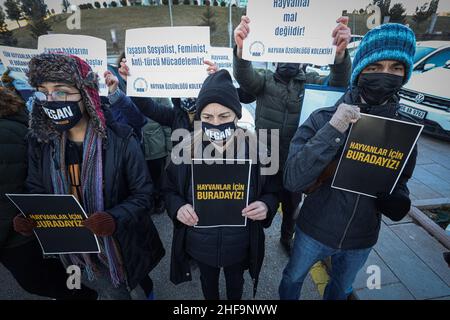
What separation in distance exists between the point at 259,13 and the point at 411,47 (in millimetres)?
988

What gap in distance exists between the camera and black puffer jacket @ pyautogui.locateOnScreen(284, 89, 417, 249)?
134 cm

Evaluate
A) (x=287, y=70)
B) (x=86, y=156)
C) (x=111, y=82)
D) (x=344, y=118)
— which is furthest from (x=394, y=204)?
(x=111, y=82)

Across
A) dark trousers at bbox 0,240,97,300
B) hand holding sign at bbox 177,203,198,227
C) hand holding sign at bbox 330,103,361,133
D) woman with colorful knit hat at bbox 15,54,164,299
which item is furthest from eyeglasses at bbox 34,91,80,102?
hand holding sign at bbox 330,103,361,133

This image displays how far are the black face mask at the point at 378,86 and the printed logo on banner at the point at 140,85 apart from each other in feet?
5.57

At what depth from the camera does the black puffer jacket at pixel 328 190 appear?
1.34 meters

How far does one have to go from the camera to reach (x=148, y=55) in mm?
2102

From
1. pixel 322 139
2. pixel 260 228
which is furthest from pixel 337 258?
pixel 322 139

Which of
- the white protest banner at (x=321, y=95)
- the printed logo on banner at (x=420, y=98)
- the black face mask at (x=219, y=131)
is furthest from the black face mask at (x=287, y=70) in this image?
the printed logo on banner at (x=420, y=98)

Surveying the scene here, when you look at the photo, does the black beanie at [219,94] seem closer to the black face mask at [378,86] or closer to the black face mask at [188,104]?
the black face mask at [188,104]

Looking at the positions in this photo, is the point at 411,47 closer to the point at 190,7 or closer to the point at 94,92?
the point at 94,92

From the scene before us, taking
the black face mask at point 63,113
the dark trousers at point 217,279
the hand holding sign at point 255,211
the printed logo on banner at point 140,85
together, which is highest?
the printed logo on banner at point 140,85

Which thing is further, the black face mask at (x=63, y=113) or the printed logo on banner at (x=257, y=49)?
the printed logo on banner at (x=257, y=49)

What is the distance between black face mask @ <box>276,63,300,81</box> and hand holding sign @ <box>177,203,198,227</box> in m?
1.49

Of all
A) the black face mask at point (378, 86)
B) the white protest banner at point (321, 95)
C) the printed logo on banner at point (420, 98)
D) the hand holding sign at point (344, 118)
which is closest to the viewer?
the hand holding sign at point (344, 118)
